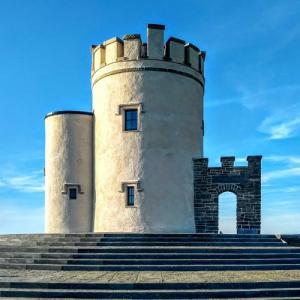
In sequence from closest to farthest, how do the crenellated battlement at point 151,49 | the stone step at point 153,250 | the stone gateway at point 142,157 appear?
the stone step at point 153,250, the stone gateway at point 142,157, the crenellated battlement at point 151,49

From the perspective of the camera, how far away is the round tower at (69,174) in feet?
67.4

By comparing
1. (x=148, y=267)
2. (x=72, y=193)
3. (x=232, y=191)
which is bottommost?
(x=148, y=267)

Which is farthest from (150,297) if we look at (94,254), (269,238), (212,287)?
(269,238)

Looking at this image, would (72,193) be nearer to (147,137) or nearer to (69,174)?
(69,174)

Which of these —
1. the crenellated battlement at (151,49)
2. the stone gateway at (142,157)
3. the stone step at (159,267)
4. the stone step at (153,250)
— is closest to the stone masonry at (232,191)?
the stone gateway at (142,157)

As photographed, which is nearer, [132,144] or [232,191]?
[232,191]

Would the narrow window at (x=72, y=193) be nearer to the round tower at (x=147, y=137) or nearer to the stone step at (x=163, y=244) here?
the round tower at (x=147, y=137)

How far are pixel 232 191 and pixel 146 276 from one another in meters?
8.91

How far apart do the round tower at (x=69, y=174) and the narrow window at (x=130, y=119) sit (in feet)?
8.07

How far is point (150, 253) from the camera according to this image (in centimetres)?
1353

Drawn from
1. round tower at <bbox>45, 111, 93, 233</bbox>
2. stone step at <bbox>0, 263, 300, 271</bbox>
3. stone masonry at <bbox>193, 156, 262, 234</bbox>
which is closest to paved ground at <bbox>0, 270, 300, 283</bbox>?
stone step at <bbox>0, 263, 300, 271</bbox>

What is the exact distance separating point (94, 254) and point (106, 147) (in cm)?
766

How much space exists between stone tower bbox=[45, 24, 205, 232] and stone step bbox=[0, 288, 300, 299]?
357 inches

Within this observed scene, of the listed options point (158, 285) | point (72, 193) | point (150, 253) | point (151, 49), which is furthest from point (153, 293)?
point (151, 49)
